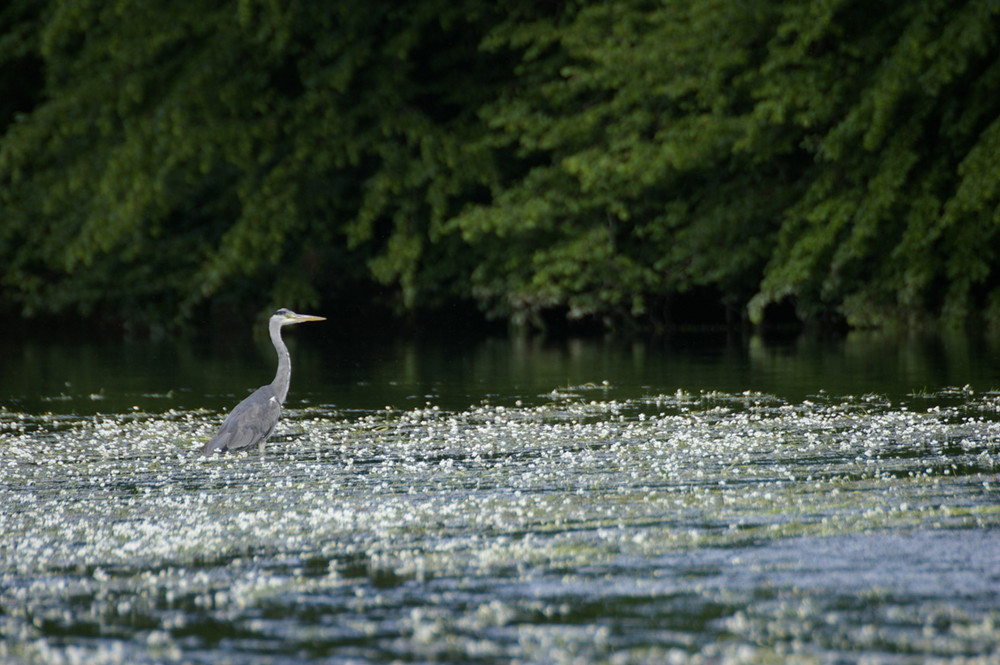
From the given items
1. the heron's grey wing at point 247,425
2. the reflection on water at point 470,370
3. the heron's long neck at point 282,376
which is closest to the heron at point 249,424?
the heron's grey wing at point 247,425

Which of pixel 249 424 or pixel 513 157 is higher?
pixel 513 157

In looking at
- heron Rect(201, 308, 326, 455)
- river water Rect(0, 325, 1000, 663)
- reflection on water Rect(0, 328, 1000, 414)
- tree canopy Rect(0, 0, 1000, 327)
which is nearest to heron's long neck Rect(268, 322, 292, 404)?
heron Rect(201, 308, 326, 455)

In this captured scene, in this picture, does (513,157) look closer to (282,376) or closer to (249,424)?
(282,376)

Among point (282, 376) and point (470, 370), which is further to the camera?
point (470, 370)

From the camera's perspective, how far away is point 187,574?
288 inches

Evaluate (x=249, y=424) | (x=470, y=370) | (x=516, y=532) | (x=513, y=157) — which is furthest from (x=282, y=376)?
(x=513, y=157)

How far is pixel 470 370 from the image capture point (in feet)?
75.0

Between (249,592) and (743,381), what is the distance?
12.9 m

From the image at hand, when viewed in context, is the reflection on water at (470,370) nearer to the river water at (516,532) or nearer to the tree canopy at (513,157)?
Answer: the river water at (516,532)

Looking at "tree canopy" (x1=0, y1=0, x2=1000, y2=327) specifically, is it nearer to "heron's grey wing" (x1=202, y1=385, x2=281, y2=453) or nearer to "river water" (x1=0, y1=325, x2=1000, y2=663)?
"river water" (x1=0, y1=325, x2=1000, y2=663)

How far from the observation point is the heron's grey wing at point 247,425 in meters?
12.1

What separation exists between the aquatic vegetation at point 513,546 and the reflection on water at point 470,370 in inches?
185

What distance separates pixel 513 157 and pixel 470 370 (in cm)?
1819

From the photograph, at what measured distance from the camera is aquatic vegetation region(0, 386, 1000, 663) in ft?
19.8
